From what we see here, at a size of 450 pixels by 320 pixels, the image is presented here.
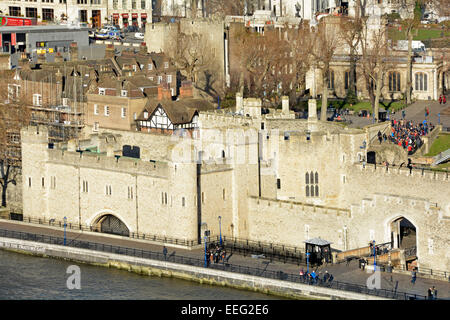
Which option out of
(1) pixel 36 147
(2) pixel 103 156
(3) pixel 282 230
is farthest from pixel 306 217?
(1) pixel 36 147

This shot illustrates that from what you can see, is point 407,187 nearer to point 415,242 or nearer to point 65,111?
point 415,242

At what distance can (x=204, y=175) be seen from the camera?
335 feet

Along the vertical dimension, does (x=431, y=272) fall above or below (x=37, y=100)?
below

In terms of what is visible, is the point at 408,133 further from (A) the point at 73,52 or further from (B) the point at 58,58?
(A) the point at 73,52

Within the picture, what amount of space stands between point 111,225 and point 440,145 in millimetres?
26184

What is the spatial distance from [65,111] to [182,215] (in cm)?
2918

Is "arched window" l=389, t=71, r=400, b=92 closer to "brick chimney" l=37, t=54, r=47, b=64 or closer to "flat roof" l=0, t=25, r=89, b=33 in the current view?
A: "brick chimney" l=37, t=54, r=47, b=64

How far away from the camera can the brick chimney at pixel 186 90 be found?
438ft

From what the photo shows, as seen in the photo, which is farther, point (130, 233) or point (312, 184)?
point (312, 184)

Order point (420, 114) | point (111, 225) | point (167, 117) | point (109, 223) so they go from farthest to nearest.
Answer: point (420, 114) → point (167, 117) → point (109, 223) → point (111, 225)

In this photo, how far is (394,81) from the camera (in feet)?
442
